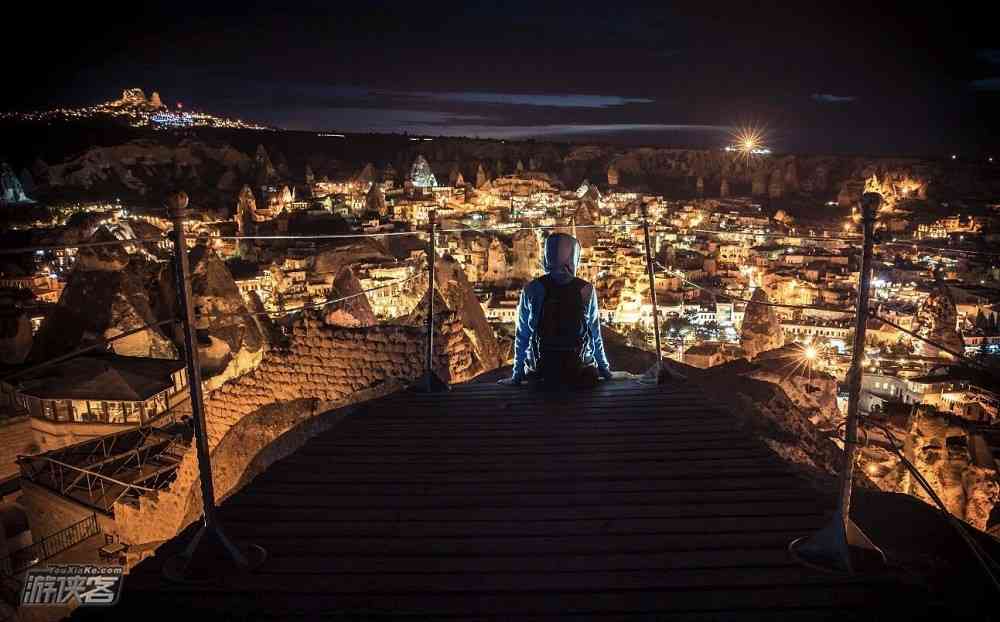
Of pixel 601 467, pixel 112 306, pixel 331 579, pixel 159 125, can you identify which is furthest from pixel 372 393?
pixel 159 125

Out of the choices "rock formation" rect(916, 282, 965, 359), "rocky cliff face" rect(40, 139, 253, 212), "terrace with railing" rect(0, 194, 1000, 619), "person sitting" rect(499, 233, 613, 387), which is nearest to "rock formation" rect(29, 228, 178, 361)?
"person sitting" rect(499, 233, 613, 387)

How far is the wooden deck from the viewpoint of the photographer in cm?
235

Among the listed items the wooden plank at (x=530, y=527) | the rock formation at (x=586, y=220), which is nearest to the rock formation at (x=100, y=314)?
the wooden plank at (x=530, y=527)

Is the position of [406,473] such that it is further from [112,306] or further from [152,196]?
[152,196]

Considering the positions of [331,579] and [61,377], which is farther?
[61,377]

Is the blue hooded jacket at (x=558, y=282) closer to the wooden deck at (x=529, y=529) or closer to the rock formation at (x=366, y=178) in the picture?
the wooden deck at (x=529, y=529)

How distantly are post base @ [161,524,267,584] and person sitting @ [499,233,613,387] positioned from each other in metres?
2.42

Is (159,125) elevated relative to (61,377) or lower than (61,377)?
elevated

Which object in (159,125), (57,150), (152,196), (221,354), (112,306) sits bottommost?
(221,354)

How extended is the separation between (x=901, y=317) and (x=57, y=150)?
218 feet

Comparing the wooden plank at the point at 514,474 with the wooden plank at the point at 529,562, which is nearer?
the wooden plank at the point at 529,562

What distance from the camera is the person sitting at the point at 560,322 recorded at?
4.48 m

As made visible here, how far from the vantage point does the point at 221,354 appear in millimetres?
15523

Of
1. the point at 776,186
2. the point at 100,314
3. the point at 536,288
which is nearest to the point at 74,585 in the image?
the point at 536,288
